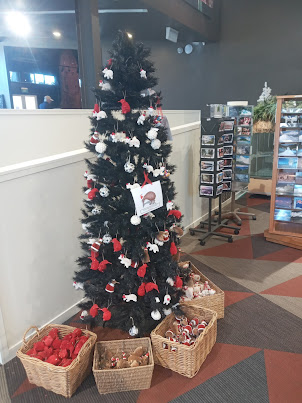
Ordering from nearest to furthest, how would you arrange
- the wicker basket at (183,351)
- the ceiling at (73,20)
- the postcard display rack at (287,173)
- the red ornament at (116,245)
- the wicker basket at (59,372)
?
the wicker basket at (59,372) < the wicker basket at (183,351) < the red ornament at (116,245) < the postcard display rack at (287,173) < the ceiling at (73,20)

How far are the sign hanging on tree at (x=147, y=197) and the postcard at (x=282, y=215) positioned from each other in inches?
92.7

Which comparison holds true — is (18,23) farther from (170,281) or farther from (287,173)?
(170,281)

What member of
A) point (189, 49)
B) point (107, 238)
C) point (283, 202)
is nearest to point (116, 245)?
point (107, 238)

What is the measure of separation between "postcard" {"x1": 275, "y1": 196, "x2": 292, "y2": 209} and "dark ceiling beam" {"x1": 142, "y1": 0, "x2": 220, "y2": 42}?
3532 mm

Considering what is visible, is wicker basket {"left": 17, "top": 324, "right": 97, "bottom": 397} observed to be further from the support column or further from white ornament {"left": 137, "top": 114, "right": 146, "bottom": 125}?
the support column

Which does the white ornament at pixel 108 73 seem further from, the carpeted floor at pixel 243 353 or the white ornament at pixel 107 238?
the carpeted floor at pixel 243 353

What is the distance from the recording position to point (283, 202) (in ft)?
12.8

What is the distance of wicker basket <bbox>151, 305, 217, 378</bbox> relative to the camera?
1954mm

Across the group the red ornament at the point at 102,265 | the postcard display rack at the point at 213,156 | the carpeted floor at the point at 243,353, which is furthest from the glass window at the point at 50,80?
the red ornament at the point at 102,265

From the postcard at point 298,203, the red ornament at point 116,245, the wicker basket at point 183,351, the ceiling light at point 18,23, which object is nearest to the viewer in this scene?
the wicker basket at point 183,351

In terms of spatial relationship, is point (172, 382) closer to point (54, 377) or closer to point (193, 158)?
point (54, 377)

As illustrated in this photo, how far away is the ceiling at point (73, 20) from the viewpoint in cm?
527

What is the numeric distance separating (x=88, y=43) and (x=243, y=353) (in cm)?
387

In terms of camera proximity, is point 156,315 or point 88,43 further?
point 88,43
